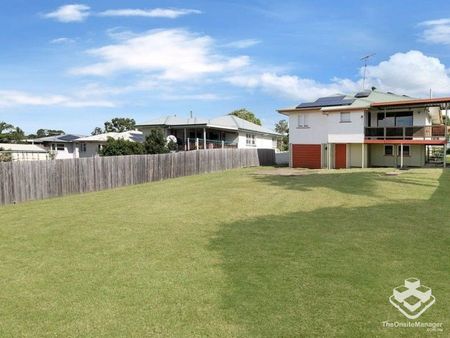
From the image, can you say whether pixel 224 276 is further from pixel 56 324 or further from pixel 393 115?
pixel 393 115

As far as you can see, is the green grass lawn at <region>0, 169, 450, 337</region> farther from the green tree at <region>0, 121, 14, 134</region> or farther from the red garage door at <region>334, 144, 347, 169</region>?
the green tree at <region>0, 121, 14, 134</region>

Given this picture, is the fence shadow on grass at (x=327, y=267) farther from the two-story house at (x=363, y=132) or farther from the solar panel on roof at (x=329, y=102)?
the solar panel on roof at (x=329, y=102)

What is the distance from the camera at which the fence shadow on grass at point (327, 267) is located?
492 centimetres

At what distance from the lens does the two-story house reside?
29.5 metres

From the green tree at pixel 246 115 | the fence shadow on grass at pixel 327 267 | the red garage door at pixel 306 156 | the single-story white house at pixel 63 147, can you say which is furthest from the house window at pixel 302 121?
the green tree at pixel 246 115

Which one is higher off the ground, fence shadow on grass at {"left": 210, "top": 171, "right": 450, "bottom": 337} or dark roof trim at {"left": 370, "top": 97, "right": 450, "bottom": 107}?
dark roof trim at {"left": 370, "top": 97, "right": 450, "bottom": 107}

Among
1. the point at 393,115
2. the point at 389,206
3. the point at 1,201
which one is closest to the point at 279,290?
the point at 389,206

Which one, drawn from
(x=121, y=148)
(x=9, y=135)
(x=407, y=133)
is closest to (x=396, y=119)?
(x=407, y=133)

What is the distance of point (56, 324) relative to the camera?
16.4 ft

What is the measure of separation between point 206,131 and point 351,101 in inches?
599

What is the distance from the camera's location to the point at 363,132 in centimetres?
3048

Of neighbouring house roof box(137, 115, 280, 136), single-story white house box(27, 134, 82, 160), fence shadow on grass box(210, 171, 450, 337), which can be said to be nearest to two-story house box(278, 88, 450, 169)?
neighbouring house roof box(137, 115, 280, 136)

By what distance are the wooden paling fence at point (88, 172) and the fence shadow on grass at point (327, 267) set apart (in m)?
10.7

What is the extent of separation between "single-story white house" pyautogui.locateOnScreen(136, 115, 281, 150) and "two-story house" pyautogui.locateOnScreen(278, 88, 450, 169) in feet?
26.4
